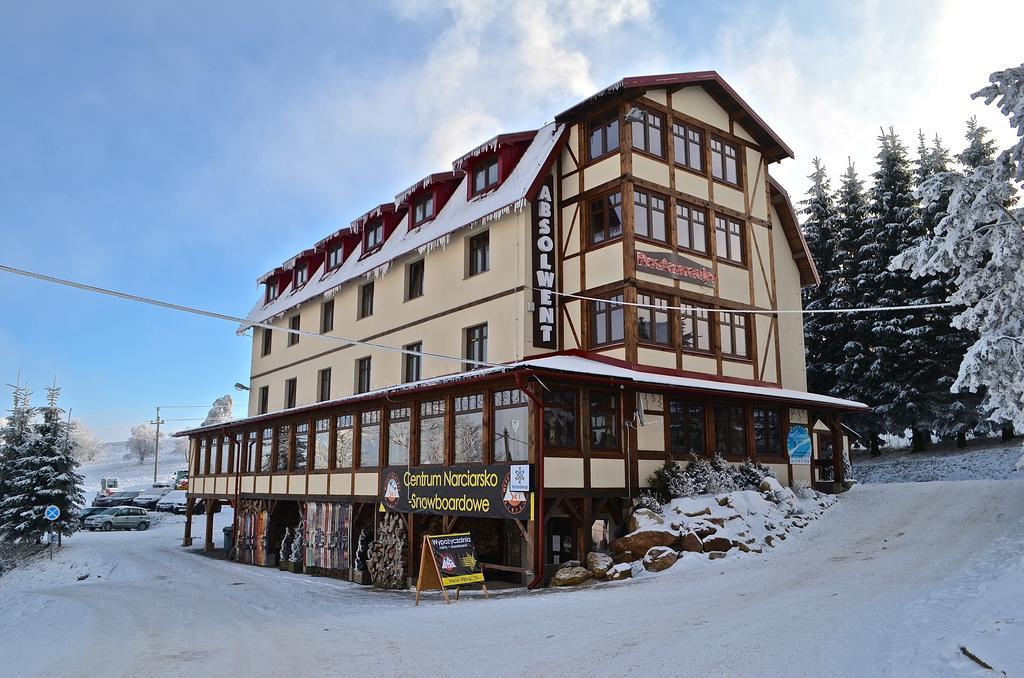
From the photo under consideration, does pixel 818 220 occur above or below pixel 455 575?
above

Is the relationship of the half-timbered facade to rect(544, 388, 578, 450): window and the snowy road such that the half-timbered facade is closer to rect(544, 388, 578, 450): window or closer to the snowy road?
rect(544, 388, 578, 450): window

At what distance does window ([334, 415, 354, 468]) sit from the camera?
86.2 feet

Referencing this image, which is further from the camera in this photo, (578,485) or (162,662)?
(578,485)

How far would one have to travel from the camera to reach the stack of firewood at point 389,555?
2264 centimetres

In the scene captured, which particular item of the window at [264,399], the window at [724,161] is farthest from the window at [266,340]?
the window at [724,161]

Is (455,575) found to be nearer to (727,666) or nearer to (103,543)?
(727,666)

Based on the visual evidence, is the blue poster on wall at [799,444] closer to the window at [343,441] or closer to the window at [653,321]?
the window at [653,321]

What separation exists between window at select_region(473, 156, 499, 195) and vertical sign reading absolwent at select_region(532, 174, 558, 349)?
93.6 inches

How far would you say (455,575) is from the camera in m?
16.6

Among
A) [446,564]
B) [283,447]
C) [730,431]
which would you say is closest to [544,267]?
[730,431]

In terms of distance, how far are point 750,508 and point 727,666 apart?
11552mm

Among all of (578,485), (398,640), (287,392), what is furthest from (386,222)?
(398,640)

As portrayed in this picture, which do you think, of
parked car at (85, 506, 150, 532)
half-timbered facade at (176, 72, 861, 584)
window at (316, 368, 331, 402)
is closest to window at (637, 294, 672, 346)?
half-timbered facade at (176, 72, 861, 584)

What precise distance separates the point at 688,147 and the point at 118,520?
42406mm
